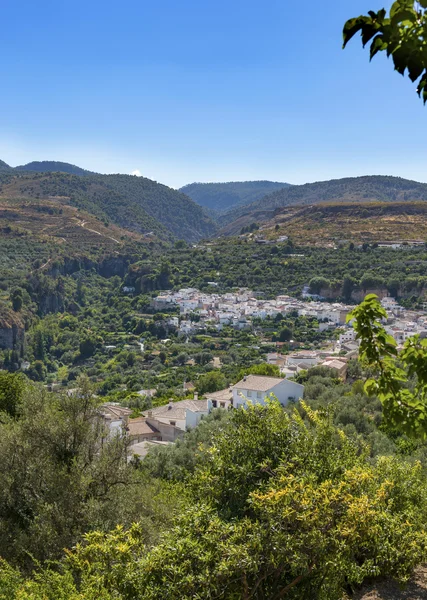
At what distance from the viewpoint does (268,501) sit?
16.7 ft

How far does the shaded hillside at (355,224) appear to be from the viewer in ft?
283

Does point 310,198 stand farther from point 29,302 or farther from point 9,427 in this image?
point 9,427

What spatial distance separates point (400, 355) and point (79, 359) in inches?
2353

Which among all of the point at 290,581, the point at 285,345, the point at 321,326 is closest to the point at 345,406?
the point at 290,581

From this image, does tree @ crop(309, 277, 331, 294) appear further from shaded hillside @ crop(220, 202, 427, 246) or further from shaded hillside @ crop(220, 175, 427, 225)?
shaded hillside @ crop(220, 175, 427, 225)

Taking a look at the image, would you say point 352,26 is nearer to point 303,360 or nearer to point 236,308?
point 303,360

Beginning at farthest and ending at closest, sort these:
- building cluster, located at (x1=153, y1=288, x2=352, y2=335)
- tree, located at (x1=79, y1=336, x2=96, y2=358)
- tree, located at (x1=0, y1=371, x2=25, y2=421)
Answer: building cluster, located at (x1=153, y1=288, x2=352, y2=335), tree, located at (x1=79, y1=336, x2=96, y2=358), tree, located at (x1=0, y1=371, x2=25, y2=421)

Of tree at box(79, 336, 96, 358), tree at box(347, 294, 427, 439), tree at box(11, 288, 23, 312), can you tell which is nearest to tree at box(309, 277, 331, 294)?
tree at box(79, 336, 96, 358)

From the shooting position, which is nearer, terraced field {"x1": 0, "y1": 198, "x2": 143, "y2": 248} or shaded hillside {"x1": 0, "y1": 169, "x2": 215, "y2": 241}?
terraced field {"x1": 0, "y1": 198, "x2": 143, "y2": 248}

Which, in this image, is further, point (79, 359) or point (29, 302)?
point (29, 302)

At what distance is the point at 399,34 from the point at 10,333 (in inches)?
2529

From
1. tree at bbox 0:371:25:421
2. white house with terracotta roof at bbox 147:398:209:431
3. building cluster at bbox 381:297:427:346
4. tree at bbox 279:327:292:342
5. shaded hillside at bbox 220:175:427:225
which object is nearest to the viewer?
tree at bbox 0:371:25:421

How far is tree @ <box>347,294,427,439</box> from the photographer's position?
318 centimetres

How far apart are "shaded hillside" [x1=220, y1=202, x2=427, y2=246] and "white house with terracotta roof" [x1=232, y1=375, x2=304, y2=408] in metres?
61.1
